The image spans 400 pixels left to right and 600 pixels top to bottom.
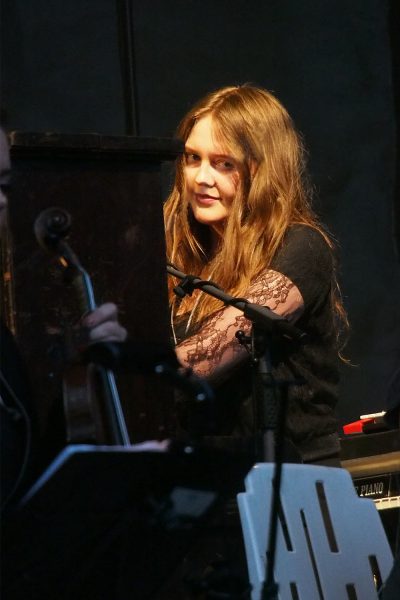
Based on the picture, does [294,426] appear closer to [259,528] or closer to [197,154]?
[259,528]

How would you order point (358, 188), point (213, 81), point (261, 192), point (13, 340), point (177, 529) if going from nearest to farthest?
1. point (177, 529)
2. point (13, 340)
3. point (261, 192)
4. point (213, 81)
5. point (358, 188)

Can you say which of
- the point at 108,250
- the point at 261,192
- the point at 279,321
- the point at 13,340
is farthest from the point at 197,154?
the point at 13,340

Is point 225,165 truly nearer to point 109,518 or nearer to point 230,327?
point 230,327

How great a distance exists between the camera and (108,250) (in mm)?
2553

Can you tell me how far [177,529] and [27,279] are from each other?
0.74 metres

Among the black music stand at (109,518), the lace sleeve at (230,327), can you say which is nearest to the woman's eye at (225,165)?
the lace sleeve at (230,327)

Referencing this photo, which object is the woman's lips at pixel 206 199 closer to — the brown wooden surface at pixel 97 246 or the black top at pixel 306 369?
the black top at pixel 306 369

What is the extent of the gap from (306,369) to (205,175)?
2.03 feet

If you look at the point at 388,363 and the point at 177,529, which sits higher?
the point at 177,529

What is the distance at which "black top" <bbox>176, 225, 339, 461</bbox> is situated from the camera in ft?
10.3

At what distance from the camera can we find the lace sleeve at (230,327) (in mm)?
3094

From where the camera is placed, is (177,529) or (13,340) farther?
(13,340)

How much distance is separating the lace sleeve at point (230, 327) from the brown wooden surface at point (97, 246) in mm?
479

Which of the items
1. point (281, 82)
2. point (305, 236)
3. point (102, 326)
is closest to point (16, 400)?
point (102, 326)
